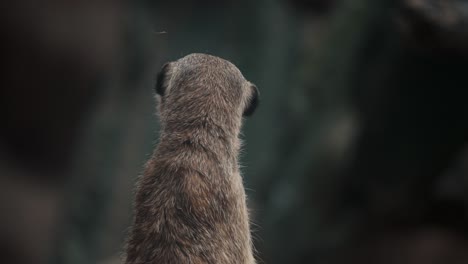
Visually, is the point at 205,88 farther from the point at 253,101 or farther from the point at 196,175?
the point at 196,175

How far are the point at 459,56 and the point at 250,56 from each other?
148 centimetres

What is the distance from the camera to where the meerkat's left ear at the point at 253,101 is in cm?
282

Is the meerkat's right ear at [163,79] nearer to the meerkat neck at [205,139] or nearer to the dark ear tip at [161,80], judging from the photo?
the dark ear tip at [161,80]

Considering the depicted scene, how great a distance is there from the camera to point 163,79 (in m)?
2.84

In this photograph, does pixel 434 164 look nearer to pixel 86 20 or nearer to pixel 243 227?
pixel 86 20

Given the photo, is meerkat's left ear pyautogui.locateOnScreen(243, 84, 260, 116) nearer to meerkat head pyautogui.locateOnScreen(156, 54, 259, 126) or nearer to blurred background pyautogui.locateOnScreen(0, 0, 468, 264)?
meerkat head pyautogui.locateOnScreen(156, 54, 259, 126)

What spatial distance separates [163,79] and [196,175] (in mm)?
391

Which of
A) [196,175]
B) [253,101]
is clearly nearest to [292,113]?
[253,101]

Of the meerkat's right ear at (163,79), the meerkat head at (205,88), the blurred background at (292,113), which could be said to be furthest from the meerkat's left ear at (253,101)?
the blurred background at (292,113)

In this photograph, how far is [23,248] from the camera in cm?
841

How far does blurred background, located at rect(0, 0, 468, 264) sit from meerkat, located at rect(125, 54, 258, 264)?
2.98 m

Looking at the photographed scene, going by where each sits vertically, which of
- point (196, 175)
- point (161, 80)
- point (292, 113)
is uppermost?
point (161, 80)

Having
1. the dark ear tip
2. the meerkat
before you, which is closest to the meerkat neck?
the meerkat

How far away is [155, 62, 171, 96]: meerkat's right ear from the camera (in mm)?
2795
